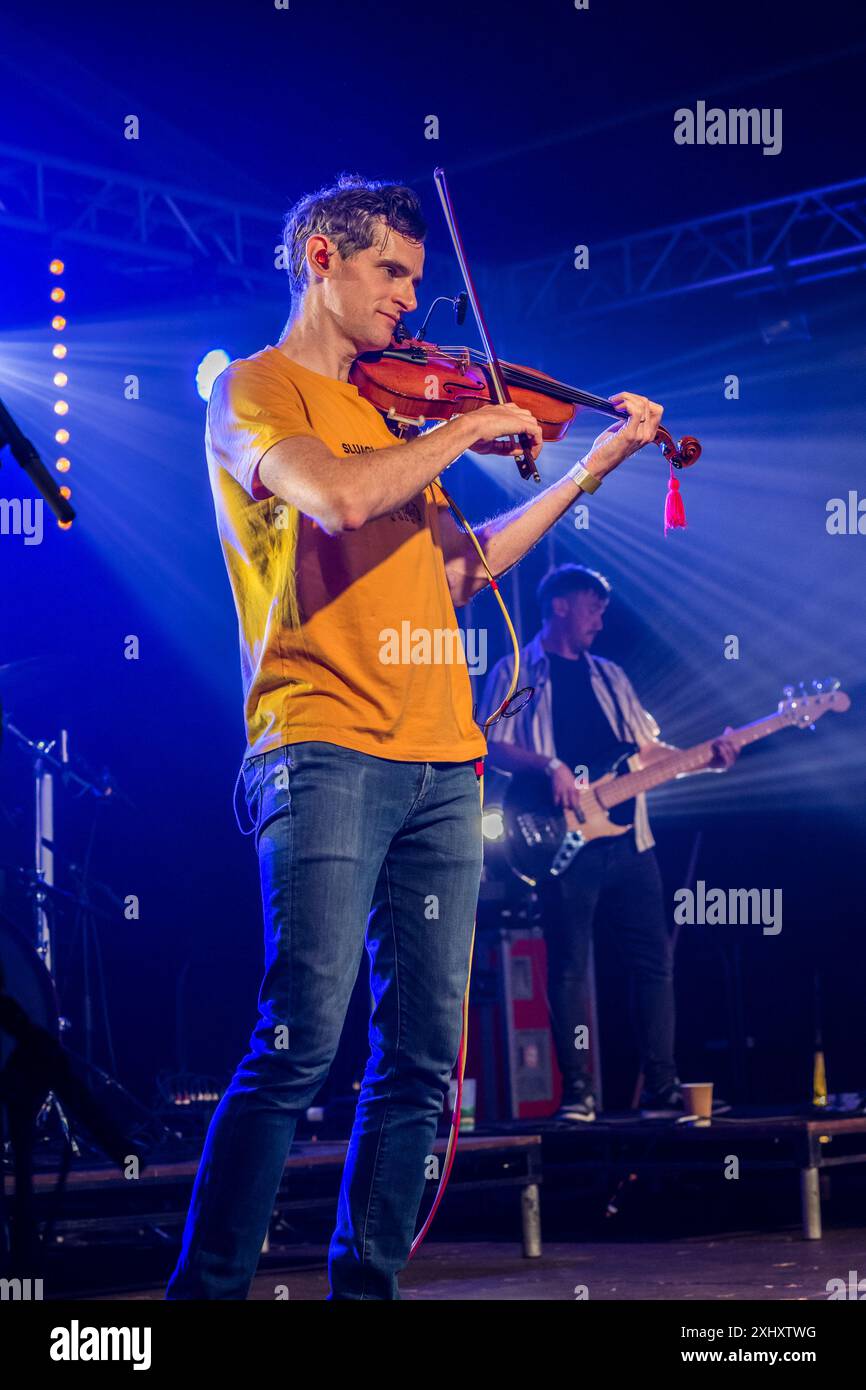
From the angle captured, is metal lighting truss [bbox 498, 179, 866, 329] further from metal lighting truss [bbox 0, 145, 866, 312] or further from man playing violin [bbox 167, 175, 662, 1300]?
man playing violin [bbox 167, 175, 662, 1300]

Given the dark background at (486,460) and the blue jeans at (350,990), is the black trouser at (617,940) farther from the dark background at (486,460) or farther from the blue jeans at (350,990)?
the blue jeans at (350,990)

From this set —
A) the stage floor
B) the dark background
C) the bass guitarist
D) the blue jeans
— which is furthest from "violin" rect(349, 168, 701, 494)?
the bass guitarist

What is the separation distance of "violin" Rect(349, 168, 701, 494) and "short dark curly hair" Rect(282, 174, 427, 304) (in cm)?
7

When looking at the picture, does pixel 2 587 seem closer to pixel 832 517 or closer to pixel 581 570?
pixel 581 570

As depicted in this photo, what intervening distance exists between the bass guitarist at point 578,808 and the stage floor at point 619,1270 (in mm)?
749

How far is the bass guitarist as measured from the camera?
5660 mm

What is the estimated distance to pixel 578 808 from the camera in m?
5.95

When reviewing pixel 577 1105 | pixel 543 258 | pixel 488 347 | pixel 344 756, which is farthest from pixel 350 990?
pixel 543 258

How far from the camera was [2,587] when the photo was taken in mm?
6211

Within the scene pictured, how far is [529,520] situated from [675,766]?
3.57 m

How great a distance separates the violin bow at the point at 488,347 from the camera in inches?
107

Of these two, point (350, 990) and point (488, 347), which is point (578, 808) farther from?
point (350, 990)

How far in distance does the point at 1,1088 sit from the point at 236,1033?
189 inches
